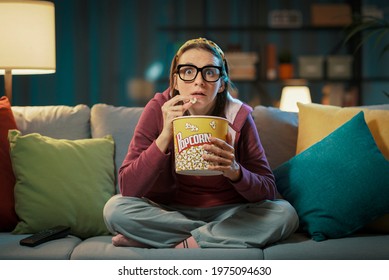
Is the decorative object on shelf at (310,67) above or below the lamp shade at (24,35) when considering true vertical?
below

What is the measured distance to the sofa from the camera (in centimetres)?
182

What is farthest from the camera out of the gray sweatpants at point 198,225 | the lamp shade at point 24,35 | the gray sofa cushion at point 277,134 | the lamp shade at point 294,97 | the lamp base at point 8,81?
the lamp shade at point 294,97

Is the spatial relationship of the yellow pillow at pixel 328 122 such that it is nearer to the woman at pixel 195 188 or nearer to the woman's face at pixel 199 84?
the woman at pixel 195 188

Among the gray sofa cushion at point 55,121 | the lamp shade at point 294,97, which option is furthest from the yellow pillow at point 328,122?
the lamp shade at point 294,97

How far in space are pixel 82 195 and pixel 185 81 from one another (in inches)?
23.4

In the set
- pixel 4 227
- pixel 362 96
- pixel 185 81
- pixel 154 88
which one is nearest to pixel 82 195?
pixel 4 227

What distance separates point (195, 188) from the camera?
6.68ft

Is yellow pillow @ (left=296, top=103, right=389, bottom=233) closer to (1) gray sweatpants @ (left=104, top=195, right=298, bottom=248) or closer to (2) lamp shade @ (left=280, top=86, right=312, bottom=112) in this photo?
(1) gray sweatpants @ (left=104, top=195, right=298, bottom=248)

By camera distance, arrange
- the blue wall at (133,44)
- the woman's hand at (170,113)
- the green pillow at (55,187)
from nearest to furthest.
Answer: the woman's hand at (170,113)
the green pillow at (55,187)
the blue wall at (133,44)

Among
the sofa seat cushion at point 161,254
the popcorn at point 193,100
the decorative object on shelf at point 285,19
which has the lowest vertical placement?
the sofa seat cushion at point 161,254

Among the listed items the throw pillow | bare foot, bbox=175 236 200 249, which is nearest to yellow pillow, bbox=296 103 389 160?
bare foot, bbox=175 236 200 249

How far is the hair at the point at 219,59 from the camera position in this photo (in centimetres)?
188

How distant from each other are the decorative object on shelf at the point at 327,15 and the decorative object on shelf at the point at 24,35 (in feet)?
10.5

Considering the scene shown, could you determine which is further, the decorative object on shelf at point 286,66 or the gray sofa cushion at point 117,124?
the decorative object on shelf at point 286,66
